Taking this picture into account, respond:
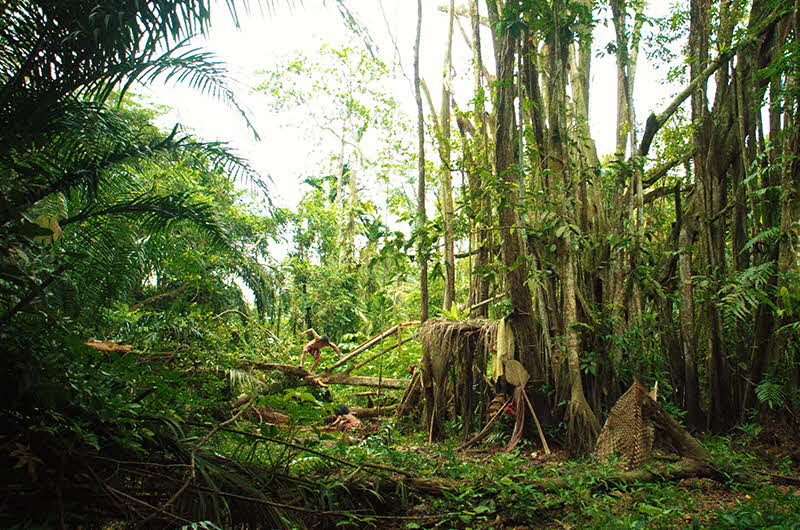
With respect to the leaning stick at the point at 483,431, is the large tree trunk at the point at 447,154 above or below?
above

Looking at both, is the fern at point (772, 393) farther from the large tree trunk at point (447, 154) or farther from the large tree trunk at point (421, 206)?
the large tree trunk at point (447, 154)

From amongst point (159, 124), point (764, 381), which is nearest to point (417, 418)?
point (764, 381)

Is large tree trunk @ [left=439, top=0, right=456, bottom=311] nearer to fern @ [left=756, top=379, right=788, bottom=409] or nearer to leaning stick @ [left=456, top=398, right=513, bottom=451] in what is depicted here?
leaning stick @ [left=456, top=398, right=513, bottom=451]

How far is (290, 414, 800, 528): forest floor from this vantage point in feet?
9.07

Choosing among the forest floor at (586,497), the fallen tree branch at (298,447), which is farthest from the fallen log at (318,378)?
the fallen tree branch at (298,447)

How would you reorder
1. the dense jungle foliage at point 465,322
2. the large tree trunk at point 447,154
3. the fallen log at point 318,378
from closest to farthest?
the dense jungle foliage at point 465,322 → the fallen log at point 318,378 → the large tree trunk at point 447,154

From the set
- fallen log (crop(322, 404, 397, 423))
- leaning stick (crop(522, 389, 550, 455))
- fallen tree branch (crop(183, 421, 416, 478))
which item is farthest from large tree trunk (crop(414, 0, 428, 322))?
fallen tree branch (crop(183, 421, 416, 478))

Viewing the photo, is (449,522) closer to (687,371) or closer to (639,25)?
(687,371)

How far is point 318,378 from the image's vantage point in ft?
24.2

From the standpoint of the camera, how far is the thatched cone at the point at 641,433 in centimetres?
397

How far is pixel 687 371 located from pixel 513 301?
1.86 meters

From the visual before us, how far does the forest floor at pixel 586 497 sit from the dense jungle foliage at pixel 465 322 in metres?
0.02

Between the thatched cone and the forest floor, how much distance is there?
7.0 inches

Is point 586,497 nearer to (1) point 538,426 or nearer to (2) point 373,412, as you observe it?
(1) point 538,426
